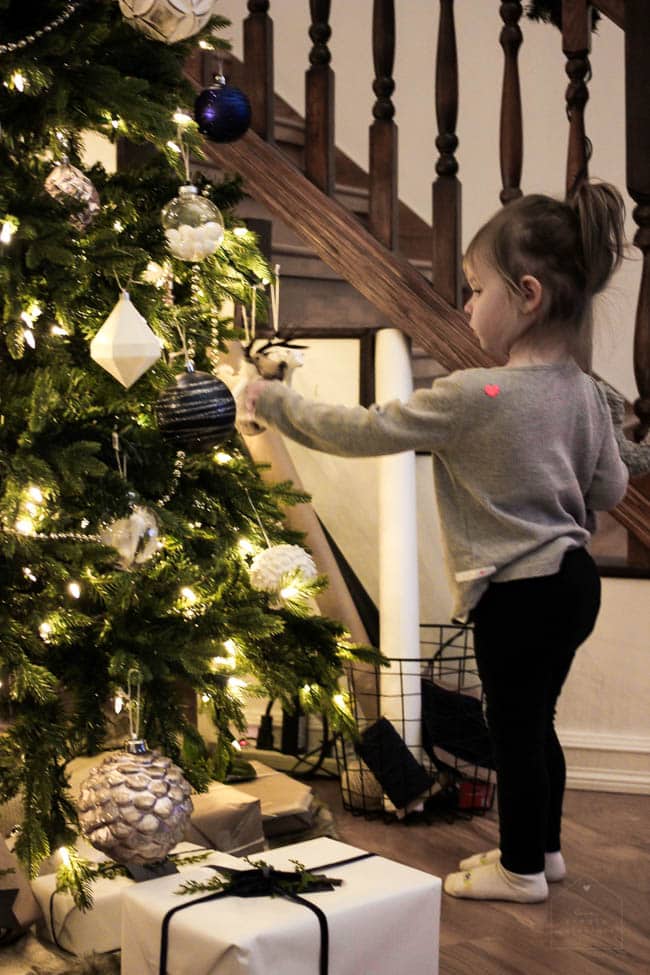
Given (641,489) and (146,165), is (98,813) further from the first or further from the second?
(641,489)

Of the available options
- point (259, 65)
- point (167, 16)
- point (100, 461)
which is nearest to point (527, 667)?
point (100, 461)

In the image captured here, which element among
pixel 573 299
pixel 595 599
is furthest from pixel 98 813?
pixel 573 299

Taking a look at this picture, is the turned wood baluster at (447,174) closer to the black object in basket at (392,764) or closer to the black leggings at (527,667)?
the black leggings at (527,667)

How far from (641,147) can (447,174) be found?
417 mm

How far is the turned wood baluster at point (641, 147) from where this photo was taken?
2174mm

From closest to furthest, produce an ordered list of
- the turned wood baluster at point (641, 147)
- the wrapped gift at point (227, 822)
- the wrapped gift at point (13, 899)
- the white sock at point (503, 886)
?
the wrapped gift at point (13, 899), the white sock at point (503, 886), the wrapped gift at point (227, 822), the turned wood baluster at point (641, 147)

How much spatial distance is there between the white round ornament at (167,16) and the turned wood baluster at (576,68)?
93 cm

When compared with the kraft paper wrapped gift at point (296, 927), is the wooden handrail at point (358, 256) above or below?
above

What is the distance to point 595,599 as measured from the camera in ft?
6.37

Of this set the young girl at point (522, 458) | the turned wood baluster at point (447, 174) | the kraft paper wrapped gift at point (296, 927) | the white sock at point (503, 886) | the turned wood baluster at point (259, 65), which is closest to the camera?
the kraft paper wrapped gift at point (296, 927)

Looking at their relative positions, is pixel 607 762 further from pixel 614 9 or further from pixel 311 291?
pixel 614 9

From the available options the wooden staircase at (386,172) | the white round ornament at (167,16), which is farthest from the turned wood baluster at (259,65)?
the white round ornament at (167,16)

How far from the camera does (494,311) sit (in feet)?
6.20

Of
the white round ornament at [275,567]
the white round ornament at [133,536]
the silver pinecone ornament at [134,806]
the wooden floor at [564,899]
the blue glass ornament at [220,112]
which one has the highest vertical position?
the blue glass ornament at [220,112]
